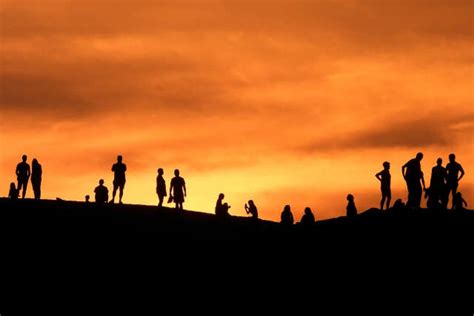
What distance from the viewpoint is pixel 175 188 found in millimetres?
55188

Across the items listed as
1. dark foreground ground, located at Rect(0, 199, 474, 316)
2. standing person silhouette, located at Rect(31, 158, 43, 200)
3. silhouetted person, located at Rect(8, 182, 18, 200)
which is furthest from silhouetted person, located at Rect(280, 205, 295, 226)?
silhouetted person, located at Rect(8, 182, 18, 200)

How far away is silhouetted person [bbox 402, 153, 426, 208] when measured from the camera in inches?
1939

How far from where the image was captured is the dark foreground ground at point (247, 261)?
152 ft

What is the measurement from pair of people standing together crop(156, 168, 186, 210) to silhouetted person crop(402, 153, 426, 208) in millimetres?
10325

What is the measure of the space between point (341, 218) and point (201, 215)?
686 centimetres

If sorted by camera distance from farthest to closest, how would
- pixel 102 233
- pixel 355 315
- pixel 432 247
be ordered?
1. pixel 102 233
2. pixel 432 247
3. pixel 355 315

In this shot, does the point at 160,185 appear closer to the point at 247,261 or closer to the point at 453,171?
the point at 247,261

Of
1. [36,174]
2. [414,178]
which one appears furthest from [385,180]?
[36,174]

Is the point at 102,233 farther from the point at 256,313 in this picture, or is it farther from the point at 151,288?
the point at 256,313

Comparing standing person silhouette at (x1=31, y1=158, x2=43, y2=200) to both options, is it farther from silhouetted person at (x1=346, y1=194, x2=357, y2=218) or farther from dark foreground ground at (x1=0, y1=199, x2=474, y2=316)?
silhouetted person at (x1=346, y1=194, x2=357, y2=218)

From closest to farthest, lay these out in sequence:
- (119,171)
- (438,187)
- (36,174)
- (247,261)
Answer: (247,261) < (438,187) < (119,171) < (36,174)

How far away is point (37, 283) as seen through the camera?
47.4 m

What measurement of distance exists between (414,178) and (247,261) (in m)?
Answer: 6.97

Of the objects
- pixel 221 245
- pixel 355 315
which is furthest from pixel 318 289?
pixel 221 245
